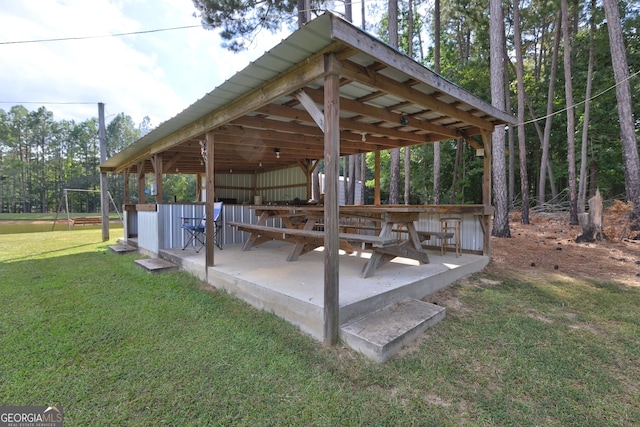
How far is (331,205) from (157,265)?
3.79 meters

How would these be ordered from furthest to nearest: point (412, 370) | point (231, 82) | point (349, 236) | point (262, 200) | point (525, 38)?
1. point (525, 38)
2. point (262, 200)
3. point (349, 236)
4. point (231, 82)
5. point (412, 370)

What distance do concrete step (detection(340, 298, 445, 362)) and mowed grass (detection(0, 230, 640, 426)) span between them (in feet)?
0.27

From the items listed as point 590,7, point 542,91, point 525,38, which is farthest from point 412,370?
point 525,38

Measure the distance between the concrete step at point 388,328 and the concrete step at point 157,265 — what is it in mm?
3519

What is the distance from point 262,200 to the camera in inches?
438

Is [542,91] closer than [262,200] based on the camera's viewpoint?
No

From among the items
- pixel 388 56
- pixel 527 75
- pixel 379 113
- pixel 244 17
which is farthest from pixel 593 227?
pixel 527 75

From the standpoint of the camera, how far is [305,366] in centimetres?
218

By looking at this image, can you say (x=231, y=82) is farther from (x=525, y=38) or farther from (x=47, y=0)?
(x=525, y=38)

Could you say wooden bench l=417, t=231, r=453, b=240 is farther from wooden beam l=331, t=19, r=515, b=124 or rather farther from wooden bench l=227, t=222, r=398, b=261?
wooden beam l=331, t=19, r=515, b=124

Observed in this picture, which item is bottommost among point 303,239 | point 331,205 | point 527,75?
point 303,239

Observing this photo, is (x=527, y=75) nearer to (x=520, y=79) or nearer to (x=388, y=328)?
(x=520, y=79)

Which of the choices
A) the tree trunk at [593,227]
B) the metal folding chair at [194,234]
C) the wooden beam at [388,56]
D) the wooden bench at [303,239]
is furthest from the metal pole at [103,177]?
the tree trunk at [593,227]

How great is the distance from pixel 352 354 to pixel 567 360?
1.57 m
